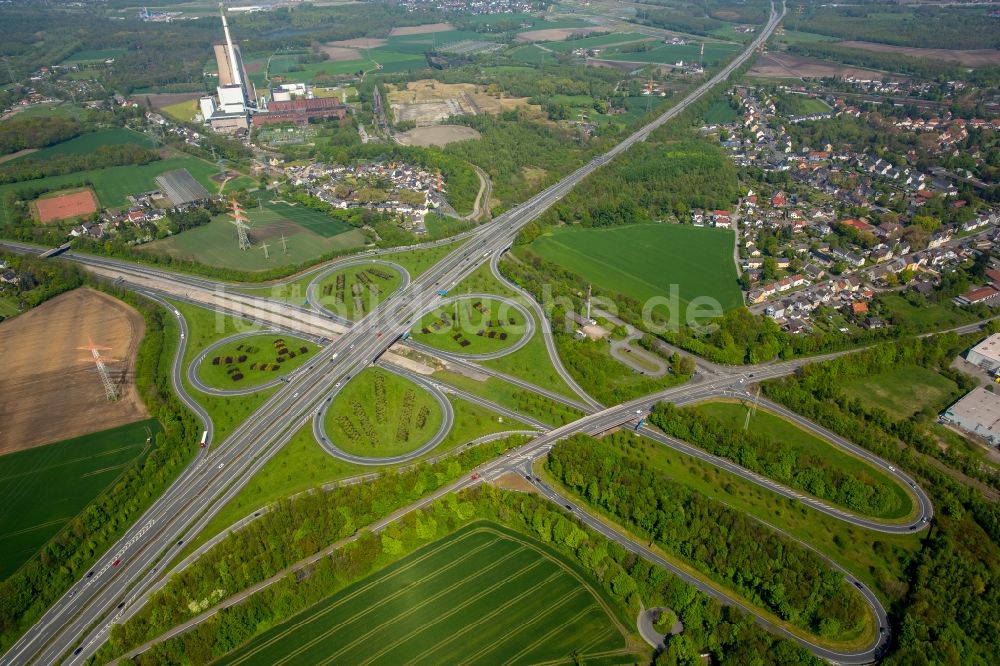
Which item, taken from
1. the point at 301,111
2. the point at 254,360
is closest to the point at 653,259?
the point at 254,360

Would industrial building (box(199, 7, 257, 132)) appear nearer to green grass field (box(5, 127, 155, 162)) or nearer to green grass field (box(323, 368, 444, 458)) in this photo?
green grass field (box(5, 127, 155, 162))

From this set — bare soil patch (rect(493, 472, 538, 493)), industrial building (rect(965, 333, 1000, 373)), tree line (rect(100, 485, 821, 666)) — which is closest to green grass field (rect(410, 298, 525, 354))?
bare soil patch (rect(493, 472, 538, 493))

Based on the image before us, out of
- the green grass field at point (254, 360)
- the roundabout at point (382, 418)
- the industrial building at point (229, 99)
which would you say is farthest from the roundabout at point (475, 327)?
the industrial building at point (229, 99)

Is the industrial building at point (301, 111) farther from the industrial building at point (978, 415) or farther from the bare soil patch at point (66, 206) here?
the industrial building at point (978, 415)

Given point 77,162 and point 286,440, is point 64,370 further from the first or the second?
point 77,162

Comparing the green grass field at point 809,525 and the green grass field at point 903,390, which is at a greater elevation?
the green grass field at point 903,390

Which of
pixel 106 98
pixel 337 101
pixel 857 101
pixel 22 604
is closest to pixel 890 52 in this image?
pixel 857 101
